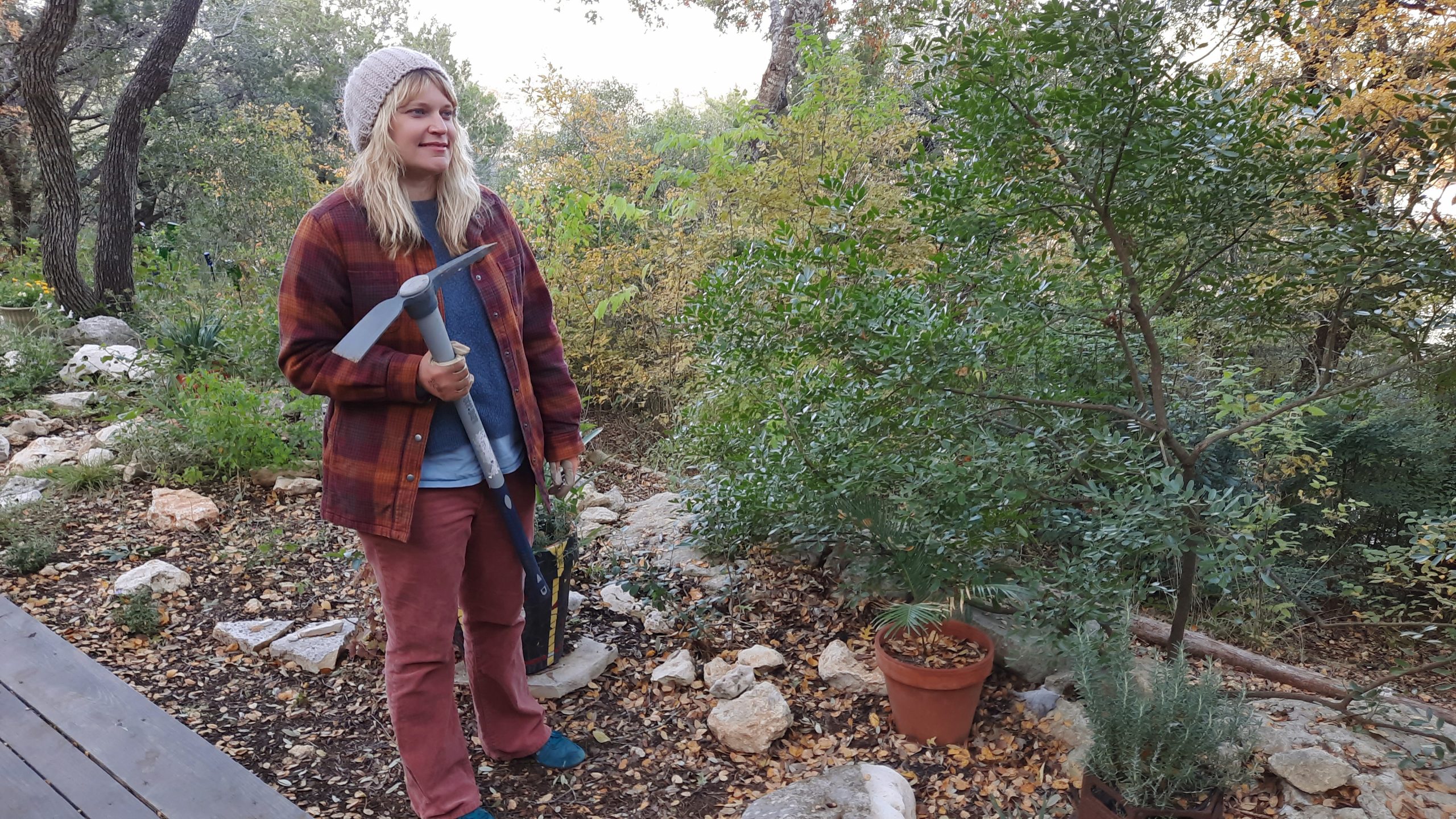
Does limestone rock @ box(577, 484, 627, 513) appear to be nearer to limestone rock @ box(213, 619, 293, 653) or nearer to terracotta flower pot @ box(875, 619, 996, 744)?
limestone rock @ box(213, 619, 293, 653)

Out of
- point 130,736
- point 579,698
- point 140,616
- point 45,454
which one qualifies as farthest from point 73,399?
point 579,698

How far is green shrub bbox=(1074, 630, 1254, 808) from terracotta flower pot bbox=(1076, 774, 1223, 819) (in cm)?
2

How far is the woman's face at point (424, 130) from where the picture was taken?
174cm

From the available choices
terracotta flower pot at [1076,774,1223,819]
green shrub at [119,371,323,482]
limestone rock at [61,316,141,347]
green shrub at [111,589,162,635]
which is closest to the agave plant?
terracotta flower pot at [1076,774,1223,819]

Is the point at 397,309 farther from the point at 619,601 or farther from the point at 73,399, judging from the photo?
the point at 73,399

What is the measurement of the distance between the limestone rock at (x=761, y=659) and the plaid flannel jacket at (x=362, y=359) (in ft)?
4.61

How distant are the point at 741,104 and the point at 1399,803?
439cm

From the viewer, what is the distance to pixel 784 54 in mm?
6738

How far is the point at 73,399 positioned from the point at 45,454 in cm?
116

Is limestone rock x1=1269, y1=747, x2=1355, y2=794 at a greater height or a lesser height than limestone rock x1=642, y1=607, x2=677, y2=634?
greater

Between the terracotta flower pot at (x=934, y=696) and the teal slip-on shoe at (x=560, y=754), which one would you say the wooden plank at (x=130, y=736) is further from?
the terracotta flower pot at (x=934, y=696)

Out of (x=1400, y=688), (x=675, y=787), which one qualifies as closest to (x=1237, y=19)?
(x=675, y=787)

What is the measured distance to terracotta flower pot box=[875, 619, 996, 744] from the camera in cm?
231

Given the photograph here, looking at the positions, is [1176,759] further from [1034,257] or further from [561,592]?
[561,592]
